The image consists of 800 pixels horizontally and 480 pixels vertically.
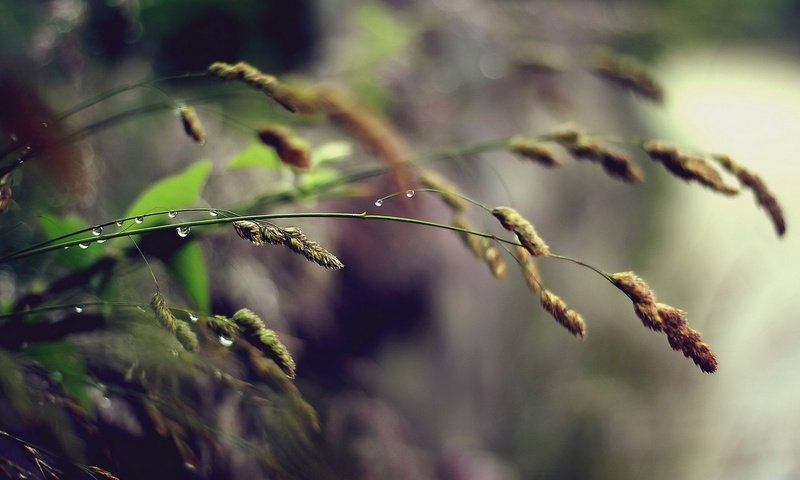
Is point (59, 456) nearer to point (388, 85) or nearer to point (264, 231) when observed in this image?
point (264, 231)

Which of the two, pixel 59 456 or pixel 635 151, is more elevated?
pixel 635 151

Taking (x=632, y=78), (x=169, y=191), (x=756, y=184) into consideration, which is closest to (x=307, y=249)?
(x=169, y=191)

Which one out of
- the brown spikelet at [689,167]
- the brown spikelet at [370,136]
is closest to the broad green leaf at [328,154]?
the brown spikelet at [370,136]

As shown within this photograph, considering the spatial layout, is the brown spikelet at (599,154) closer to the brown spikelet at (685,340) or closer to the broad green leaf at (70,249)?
the brown spikelet at (685,340)

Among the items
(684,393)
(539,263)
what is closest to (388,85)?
(539,263)

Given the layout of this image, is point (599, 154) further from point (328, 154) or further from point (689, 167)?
point (328, 154)

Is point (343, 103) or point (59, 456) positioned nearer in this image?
point (59, 456)
